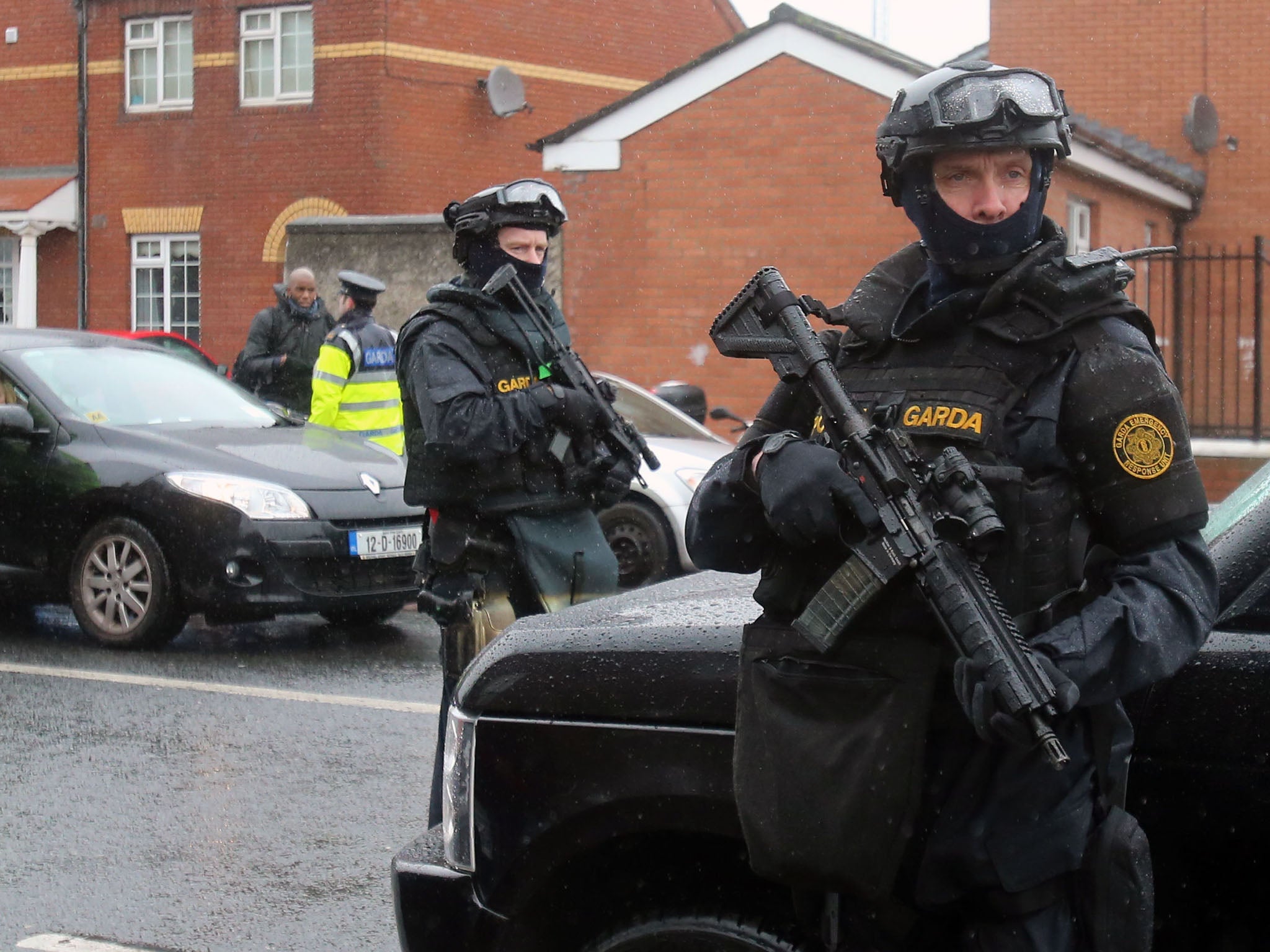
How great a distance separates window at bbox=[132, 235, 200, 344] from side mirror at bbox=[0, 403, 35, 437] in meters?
16.3

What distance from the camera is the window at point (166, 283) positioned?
2423 cm

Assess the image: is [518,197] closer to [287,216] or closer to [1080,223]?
[1080,223]

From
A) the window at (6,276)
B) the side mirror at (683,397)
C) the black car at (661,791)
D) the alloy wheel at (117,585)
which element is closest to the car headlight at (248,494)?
the alloy wheel at (117,585)

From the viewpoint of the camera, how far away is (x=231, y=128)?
2358cm

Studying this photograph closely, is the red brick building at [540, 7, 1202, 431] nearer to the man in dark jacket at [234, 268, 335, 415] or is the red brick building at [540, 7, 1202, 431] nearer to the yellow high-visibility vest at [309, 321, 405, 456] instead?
the man in dark jacket at [234, 268, 335, 415]

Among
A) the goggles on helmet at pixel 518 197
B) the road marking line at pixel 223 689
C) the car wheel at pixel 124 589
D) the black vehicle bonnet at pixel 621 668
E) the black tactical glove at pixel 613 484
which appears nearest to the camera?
the black vehicle bonnet at pixel 621 668

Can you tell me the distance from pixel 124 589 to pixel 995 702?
6.48 m

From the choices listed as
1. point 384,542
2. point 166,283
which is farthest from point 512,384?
point 166,283

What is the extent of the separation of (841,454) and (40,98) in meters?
25.1

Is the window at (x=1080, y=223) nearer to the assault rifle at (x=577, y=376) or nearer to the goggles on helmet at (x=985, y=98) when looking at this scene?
the assault rifle at (x=577, y=376)

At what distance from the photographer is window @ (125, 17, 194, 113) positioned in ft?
78.9

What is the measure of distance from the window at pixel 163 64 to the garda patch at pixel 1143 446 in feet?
76.8

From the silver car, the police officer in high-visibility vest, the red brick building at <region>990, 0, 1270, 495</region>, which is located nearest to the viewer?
the police officer in high-visibility vest

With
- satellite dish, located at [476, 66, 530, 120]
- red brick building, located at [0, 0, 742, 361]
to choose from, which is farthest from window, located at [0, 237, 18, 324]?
satellite dish, located at [476, 66, 530, 120]
